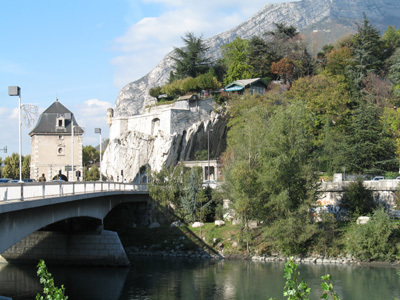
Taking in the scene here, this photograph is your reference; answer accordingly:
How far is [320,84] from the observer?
6544 cm

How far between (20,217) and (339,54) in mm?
58937

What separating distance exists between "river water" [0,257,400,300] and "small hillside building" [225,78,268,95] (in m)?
39.3

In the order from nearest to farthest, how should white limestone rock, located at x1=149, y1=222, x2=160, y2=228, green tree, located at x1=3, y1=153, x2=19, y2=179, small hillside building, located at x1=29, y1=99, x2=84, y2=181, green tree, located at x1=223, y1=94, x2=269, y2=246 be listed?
green tree, located at x1=223, y1=94, x2=269, y2=246
white limestone rock, located at x1=149, y1=222, x2=160, y2=228
small hillside building, located at x1=29, y1=99, x2=84, y2=181
green tree, located at x1=3, y1=153, x2=19, y2=179

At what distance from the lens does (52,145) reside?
70250 millimetres

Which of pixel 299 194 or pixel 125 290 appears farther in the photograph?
pixel 299 194

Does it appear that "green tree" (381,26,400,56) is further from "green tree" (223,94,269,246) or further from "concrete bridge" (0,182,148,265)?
"concrete bridge" (0,182,148,265)

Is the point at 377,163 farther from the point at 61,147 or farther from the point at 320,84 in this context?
the point at 61,147

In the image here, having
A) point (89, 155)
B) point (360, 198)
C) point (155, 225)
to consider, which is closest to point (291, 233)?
point (360, 198)

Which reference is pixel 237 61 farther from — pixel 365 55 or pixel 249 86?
pixel 365 55

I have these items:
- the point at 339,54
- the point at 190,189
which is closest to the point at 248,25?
the point at 339,54

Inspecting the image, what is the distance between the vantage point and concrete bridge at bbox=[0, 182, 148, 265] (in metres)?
23.3

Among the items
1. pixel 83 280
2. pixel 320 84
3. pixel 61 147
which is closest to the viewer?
pixel 83 280

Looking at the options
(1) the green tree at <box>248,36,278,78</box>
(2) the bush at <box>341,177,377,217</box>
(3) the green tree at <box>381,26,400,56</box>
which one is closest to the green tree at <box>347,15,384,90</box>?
(3) the green tree at <box>381,26,400,56</box>

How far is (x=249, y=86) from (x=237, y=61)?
9.02m
